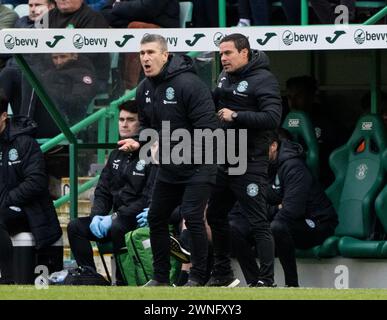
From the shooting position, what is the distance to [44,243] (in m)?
14.9

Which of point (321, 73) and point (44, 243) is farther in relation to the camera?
point (321, 73)

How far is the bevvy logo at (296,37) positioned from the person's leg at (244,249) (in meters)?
1.54

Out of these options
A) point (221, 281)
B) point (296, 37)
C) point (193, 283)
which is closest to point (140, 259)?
point (221, 281)

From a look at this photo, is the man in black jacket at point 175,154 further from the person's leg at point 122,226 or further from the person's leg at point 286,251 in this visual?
the person's leg at point 122,226

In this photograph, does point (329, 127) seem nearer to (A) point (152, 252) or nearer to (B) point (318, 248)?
(B) point (318, 248)

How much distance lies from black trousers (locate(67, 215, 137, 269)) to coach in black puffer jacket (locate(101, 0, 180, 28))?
2.10m

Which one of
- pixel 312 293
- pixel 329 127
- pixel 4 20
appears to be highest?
pixel 4 20

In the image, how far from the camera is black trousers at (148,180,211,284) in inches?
516

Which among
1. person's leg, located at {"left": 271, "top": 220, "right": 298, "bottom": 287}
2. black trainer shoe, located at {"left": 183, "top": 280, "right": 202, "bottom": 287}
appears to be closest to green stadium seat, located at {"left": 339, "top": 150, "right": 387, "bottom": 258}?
person's leg, located at {"left": 271, "top": 220, "right": 298, "bottom": 287}

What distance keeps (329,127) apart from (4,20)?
382 centimetres

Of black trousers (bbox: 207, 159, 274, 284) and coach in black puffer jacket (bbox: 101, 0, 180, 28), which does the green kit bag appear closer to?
black trousers (bbox: 207, 159, 274, 284)

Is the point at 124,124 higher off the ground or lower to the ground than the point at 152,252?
higher
